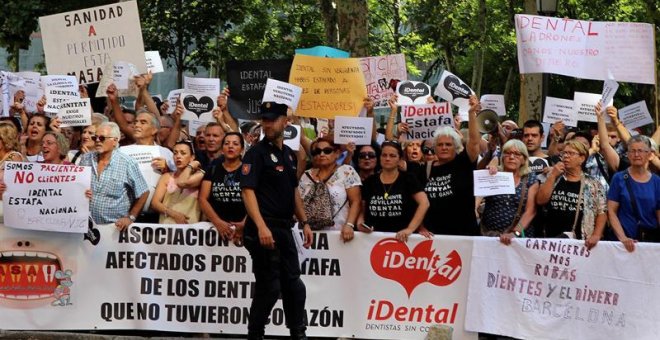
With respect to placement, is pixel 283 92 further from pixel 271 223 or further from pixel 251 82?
pixel 271 223

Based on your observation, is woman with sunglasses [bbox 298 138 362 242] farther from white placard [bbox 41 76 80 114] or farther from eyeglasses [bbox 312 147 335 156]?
white placard [bbox 41 76 80 114]

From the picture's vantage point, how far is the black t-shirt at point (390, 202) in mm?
10664

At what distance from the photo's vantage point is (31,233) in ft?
36.5

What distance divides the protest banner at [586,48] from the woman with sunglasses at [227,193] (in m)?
3.15

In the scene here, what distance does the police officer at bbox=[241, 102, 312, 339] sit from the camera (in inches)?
380

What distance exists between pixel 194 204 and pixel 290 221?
5.16 feet

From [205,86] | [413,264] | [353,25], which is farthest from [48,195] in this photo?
[353,25]

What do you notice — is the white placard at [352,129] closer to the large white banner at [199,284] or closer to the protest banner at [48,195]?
the large white banner at [199,284]

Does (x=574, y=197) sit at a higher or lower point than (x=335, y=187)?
lower

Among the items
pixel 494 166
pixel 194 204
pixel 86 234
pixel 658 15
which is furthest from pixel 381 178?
pixel 658 15

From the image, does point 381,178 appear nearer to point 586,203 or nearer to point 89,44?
point 586,203

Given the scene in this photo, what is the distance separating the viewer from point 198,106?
42.2 feet

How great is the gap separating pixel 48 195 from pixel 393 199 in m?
2.98

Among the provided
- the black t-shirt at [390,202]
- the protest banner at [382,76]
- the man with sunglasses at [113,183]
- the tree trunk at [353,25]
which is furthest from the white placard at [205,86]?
the tree trunk at [353,25]
